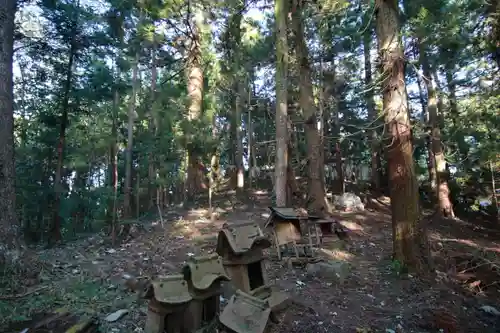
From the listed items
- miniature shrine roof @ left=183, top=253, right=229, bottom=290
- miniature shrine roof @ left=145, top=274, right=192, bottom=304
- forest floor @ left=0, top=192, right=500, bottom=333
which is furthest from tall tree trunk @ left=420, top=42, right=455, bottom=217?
miniature shrine roof @ left=145, top=274, right=192, bottom=304

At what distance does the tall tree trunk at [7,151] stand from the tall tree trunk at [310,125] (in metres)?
8.41

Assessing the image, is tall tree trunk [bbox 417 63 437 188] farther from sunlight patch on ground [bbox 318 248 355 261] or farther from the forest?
sunlight patch on ground [bbox 318 248 355 261]

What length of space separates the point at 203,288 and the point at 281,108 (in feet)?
22.7

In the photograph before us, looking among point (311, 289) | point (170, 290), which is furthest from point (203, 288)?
point (311, 289)

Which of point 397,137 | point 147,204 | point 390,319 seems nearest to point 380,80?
point 397,137

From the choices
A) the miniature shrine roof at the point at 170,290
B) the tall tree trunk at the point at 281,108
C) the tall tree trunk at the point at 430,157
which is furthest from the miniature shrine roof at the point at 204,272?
the tall tree trunk at the point at 430,157

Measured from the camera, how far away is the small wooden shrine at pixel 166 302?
13.5 feet

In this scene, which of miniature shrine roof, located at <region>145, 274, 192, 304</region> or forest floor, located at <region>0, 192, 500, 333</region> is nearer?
miniature shrine roof, located at <region>145, 274, 192, 304</region>

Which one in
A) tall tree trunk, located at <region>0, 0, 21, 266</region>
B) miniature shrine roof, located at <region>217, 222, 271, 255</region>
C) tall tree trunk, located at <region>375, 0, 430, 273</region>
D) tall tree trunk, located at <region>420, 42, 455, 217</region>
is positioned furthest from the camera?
tall tree trunk, located at <region>420, 42, 455, 217</region>

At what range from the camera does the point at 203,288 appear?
4477 mm

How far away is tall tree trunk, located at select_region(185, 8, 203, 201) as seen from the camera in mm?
13766

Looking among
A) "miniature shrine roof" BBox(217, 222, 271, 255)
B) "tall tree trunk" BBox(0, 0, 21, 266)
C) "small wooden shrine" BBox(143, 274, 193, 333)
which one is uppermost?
"tall tree trunk" BBox(0, 0, 21, 266)

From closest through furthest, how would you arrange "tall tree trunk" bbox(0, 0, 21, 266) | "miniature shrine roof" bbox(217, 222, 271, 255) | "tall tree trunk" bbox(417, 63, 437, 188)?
"miniature shrine roof" bbox(217, 222, 271, 255) < "tall tree trunk" bbox(0, 0, 21, 266) < "tall tree trunk" bbox(417, 63, 437, 188)

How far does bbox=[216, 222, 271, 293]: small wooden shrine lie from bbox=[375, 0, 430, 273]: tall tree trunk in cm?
347
